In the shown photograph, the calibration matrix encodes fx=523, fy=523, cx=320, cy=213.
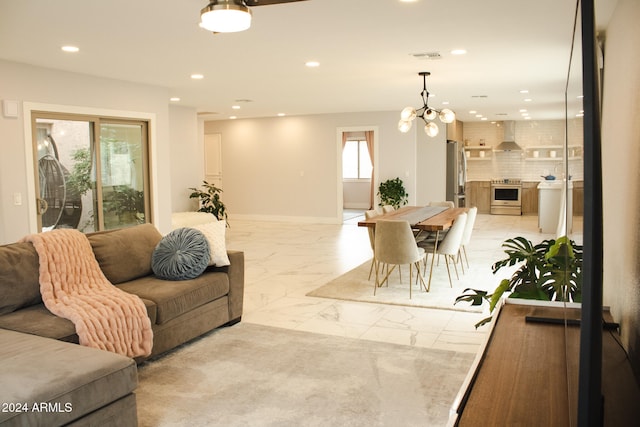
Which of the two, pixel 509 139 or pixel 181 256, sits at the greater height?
pixel 509 139

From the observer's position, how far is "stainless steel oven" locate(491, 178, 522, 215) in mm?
13891

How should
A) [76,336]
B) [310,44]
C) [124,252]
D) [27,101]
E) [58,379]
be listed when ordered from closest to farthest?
[58,379], [76,336], [124,252], [310,44], [27,101]

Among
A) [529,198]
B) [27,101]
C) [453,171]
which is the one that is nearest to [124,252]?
[27,101]

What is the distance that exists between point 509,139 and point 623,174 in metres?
13.0

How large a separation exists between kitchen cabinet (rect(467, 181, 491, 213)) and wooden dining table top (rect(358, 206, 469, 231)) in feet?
24.6

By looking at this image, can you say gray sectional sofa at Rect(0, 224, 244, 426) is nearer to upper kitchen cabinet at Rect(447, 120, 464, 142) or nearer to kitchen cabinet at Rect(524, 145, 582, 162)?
upper kitchen cabinet at Rect(447, 120, 464, 142)

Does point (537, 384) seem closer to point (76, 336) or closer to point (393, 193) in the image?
point (76, 336)

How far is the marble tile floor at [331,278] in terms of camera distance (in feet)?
13.9

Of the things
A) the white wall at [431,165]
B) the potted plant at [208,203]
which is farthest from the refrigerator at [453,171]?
the potted plant at [208,203]

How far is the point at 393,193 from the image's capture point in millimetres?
10992

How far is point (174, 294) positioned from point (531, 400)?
2.83m

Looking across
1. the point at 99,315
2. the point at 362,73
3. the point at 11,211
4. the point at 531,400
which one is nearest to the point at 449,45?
the point at 362,73

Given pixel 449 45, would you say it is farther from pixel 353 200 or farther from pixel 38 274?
pixel 353 200

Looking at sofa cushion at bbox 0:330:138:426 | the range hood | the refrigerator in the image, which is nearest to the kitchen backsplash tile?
the range hood
